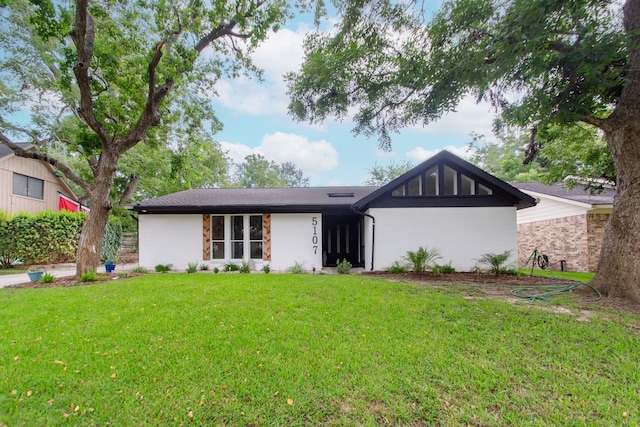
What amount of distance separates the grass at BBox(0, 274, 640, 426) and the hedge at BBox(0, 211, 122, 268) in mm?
8023

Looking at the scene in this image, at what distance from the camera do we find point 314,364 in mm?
2957

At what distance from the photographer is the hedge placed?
1057cm

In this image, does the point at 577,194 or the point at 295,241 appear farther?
the point at 577,194

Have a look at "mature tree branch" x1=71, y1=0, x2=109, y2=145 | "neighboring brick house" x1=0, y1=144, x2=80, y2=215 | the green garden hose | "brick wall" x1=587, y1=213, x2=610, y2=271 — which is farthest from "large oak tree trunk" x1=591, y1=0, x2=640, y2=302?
→ "neighboring brick house" x1=0, y1=144, x2=80, y2=215

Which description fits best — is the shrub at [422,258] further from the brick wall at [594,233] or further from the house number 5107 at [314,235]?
the brick wall at [594,233]

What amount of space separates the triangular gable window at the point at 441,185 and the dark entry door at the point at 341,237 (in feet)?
10.3

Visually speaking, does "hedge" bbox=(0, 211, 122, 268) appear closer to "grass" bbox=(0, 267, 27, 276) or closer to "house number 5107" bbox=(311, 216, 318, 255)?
"grass" bbox=(0, 267, 27, 276)

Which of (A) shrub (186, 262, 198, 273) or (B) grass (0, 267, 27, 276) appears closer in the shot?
(A) shrub (186, 262, 198, 273)

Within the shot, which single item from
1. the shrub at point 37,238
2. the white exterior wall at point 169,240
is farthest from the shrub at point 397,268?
the shrub at point 37,238

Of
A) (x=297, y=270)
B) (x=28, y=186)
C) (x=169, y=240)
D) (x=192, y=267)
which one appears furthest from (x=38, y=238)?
(x=297, y=270)

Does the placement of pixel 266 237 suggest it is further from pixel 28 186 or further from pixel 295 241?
pixel 28 186

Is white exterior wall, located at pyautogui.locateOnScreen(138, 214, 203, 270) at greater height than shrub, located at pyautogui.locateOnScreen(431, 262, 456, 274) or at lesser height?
greater

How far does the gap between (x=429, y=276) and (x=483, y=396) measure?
20.5 ft

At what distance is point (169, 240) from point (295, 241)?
15.0ft
